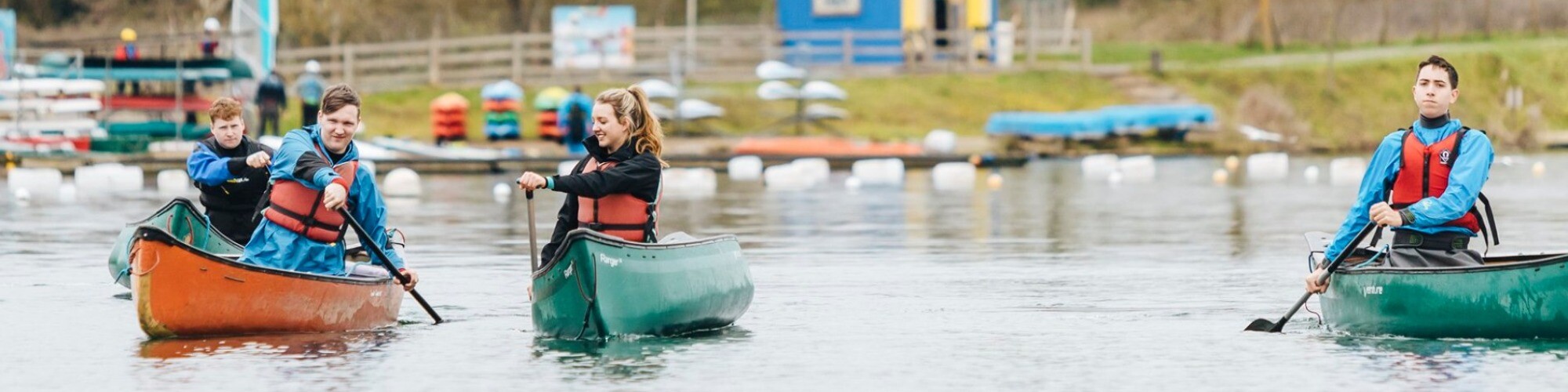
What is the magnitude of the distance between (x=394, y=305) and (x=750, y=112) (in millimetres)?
34946

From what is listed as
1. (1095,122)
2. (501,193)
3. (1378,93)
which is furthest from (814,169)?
(1378,93)

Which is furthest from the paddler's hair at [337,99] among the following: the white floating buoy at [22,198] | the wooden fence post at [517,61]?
the wooden fence post at [517,61]

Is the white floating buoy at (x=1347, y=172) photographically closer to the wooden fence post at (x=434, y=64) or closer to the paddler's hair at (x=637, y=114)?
the wooden fence post at (x=434, y=64)

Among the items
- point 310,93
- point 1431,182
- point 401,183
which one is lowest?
point 401,183

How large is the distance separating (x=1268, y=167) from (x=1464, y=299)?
2680 centimetres

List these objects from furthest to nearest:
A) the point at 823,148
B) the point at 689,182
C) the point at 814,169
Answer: the point at 823,148
the point at 814,169
the point at 689,182

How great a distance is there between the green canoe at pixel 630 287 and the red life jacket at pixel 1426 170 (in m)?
3.62

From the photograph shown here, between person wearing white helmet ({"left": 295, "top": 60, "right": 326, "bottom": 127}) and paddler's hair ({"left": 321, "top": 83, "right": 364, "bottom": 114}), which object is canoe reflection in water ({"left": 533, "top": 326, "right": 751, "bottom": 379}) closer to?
paddler's hair ({"left": 321, "top": 83, "right": 364, "bottom": 114})

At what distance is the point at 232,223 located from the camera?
15.2 meters

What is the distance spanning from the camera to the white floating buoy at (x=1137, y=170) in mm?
37156

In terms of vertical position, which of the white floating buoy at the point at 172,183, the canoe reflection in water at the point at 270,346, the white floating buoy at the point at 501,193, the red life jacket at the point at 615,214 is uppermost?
the red life jacket at the point at 615,214

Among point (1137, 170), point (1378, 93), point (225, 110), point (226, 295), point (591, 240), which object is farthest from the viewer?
point (1378, 93)

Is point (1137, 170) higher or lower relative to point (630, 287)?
lower

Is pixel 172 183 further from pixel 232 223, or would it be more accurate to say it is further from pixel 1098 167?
pixel 232 223
